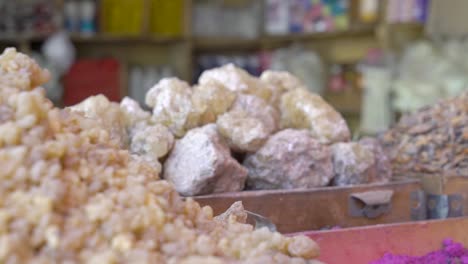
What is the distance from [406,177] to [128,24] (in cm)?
312

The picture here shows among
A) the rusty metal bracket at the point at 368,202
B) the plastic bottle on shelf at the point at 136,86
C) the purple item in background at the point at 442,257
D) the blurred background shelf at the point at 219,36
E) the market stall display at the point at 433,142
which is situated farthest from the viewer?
the plastic bottle on shelf at the point at 136,86

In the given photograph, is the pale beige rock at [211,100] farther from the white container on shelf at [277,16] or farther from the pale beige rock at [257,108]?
the white container on shelf at [277,16]

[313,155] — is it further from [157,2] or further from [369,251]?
[157,2]

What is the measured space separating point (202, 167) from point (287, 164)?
21cm

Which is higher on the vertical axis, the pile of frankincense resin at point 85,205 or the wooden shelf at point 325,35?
the pile of frankincense resin at point 85,205

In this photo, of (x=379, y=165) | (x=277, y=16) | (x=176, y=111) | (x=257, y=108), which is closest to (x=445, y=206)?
(x=379, y=165)

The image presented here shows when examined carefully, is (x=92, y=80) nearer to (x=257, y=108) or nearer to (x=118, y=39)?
(x=118, y=39)

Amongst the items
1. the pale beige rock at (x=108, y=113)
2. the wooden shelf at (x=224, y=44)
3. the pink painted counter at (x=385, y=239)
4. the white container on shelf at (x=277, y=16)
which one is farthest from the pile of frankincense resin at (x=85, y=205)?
the white container on shelf at (x=277, y=16)

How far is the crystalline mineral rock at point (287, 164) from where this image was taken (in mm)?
1531

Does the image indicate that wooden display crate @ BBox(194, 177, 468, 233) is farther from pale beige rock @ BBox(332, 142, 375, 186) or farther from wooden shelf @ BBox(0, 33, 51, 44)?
wooden shelf @ BBox(0, 33, 51, 44)

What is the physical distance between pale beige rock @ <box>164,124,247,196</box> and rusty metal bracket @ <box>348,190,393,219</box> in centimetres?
24

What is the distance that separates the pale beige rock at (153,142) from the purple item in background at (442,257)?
0.47 meters

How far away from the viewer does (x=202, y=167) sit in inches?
55.7

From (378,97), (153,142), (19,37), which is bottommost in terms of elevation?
Answer: (378,97)
